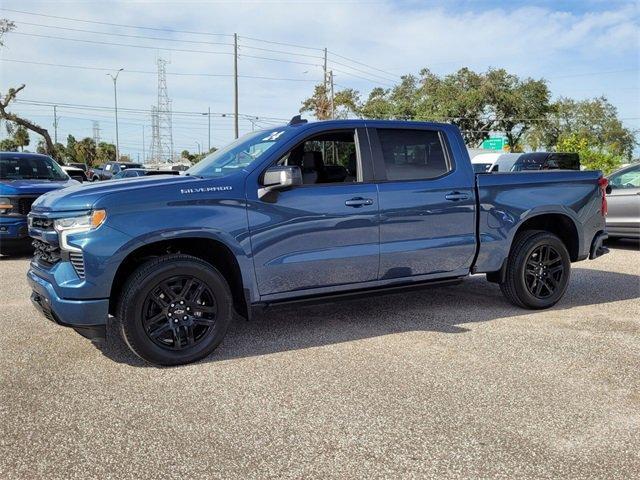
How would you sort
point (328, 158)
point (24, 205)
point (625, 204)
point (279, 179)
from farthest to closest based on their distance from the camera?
1. point (625, 204)
2. point (24, 205)
3. point (328, 158)
4. point (279, 179)

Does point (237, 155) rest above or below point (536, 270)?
above

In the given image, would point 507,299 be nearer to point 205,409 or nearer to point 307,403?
point 307,403

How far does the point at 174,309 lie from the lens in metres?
4.31

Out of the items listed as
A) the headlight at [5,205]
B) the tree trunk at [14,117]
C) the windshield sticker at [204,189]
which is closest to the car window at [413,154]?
the windshield sticker at [204,189]

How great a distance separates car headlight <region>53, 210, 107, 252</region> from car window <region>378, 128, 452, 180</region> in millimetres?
2453

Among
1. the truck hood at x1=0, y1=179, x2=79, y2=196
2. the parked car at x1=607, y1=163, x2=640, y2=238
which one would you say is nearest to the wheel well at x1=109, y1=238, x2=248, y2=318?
the truck hood at x1=0, y1=179, x2=79, y2=196

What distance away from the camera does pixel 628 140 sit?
240 ft

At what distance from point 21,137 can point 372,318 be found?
57.1 metres

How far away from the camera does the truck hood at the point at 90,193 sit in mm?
4094

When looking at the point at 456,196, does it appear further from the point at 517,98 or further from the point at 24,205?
the point at 517,98

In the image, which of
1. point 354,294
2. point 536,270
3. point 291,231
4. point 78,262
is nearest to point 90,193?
point 78,262

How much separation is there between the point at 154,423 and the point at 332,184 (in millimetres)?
2404

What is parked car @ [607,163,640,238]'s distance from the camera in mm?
9969

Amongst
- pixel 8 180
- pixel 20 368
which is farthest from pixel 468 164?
pixel 8 180
